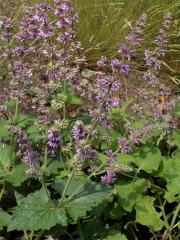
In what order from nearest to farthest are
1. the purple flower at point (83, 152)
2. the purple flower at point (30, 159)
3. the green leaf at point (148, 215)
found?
the purple flower at point (83, 152) → the purple flower at point (30, 159) → the green leaf at point (148, 215)

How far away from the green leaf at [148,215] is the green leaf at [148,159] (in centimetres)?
14

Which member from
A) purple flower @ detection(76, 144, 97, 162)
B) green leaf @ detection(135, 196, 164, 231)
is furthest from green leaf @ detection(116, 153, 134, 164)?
purple flower @ detection(76, 144, 97, 162)

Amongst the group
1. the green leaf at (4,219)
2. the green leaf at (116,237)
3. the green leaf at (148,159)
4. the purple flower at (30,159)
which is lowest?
the green leaf at (116,237)

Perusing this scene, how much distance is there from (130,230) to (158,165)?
33 centimetres

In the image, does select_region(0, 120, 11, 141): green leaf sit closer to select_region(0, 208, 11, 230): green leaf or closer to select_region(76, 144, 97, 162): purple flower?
select_region(0, 208, 11, 230): green leaf

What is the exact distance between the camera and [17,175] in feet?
8.45

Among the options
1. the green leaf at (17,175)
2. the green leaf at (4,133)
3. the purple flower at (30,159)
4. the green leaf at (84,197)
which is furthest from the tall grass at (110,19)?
the purple flower at (30,159)

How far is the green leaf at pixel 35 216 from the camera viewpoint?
2221mm

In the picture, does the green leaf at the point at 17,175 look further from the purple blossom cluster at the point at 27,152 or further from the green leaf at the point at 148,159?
the green leaf at the point at 148,159

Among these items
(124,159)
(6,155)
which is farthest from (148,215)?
(6,155)

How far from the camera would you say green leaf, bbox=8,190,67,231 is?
2.22 meters

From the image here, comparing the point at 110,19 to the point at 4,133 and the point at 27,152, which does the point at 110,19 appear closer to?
the point at 4,133

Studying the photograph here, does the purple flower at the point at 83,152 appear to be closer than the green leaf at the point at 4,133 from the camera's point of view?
Yes

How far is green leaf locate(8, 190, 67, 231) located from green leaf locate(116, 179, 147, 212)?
347mm
